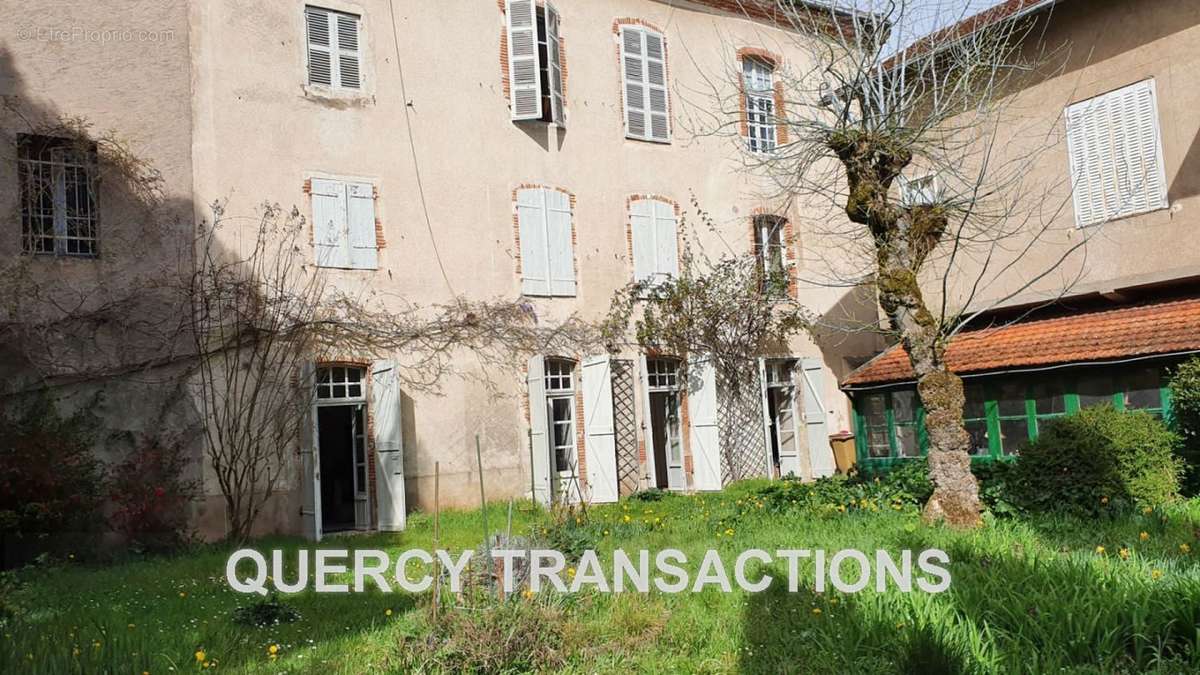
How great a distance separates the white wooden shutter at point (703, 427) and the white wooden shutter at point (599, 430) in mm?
1598

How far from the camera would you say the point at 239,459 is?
1160 cm

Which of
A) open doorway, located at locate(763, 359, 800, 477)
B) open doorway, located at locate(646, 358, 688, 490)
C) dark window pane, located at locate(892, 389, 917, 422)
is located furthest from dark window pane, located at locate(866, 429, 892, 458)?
open doorway, located at locate(646, 358, 688, 490)

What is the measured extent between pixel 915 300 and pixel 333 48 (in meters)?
8.47

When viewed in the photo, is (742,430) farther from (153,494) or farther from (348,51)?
(153,494)

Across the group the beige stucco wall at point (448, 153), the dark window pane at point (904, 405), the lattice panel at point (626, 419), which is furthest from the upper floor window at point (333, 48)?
the dark window pane at point (904, 405)

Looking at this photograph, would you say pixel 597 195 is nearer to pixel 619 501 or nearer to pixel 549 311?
pixel 549 311

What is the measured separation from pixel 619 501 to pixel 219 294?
5814mm

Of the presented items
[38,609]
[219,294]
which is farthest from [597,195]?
[38,609]

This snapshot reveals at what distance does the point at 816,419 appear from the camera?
16.3 m

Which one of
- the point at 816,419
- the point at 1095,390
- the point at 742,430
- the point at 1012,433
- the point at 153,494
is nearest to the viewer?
the point at 153,494

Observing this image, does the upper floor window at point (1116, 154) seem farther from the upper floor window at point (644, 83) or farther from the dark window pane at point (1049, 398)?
the upper floor window at point (644, 83)

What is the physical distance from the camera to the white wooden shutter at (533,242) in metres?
14.1

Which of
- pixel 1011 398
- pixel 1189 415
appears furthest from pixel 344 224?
pixel 1189 415

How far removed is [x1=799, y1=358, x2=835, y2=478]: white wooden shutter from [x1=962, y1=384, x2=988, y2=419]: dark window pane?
4154 mm
